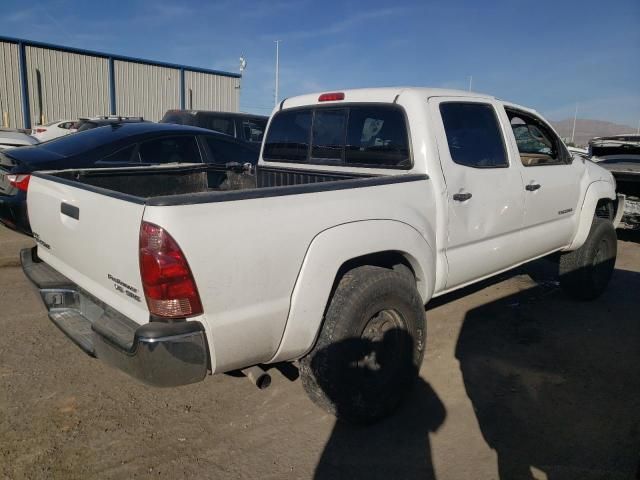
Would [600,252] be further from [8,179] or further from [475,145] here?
[8,179]

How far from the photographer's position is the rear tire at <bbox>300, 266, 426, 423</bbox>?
2617 mm

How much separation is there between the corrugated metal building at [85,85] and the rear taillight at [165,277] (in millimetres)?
21337

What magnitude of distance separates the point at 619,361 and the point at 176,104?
24.2m

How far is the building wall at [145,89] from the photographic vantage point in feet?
73.9

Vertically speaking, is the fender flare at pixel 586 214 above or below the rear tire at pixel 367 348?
above

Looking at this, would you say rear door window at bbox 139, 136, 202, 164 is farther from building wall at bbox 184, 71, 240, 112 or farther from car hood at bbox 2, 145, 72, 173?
building wall at bbox 184, 71, 240, 112

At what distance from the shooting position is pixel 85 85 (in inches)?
845

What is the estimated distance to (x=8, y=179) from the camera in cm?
520

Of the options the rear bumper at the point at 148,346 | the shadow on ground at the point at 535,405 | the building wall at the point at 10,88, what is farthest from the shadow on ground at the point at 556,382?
the building wall at the point at 10,88

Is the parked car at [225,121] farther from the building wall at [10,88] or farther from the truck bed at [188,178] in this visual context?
the building wall at [10,88]

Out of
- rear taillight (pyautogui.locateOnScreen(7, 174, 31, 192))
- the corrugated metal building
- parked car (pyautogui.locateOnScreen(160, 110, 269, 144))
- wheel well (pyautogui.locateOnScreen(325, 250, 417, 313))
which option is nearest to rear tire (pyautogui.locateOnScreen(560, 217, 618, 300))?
wheel well (pyautogui.locateOnScreen(325, 250, 417, 313))

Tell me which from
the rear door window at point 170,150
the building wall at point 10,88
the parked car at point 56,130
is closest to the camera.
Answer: the rear door window at point 170,150

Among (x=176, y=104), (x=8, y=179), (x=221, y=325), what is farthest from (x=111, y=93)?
(x=221, y=325)

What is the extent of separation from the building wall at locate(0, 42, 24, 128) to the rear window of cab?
19474 millimetres
